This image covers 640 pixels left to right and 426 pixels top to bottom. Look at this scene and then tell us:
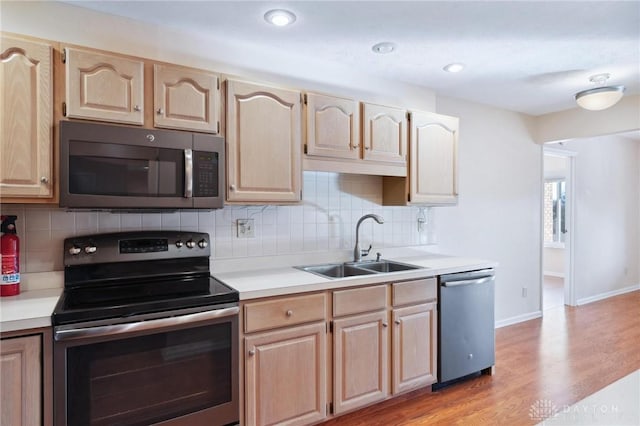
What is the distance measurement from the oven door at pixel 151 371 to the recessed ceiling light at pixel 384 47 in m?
1.85

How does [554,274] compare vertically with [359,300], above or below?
below

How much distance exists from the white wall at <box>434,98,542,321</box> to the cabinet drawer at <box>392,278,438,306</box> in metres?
1.05

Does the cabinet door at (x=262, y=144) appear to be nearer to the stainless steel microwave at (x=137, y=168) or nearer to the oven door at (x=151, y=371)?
the stainless steel microwave at (x=137, y=168)

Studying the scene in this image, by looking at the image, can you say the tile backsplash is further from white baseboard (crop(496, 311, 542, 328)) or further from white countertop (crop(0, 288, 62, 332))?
white baseboard (crop(496, 311, 542, 328))

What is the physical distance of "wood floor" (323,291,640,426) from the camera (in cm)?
233

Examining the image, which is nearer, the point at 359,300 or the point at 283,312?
the point at 283,312

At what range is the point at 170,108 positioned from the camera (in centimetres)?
198

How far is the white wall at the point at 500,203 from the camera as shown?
3691 millimetres

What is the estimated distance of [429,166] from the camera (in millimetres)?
2902

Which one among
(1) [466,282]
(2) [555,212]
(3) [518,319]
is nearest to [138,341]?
(1) [466,282]

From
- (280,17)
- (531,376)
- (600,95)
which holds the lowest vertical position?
(531,376)

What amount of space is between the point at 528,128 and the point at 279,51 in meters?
3.14

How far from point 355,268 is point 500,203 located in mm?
2120

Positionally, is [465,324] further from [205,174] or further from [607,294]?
[607,294]
